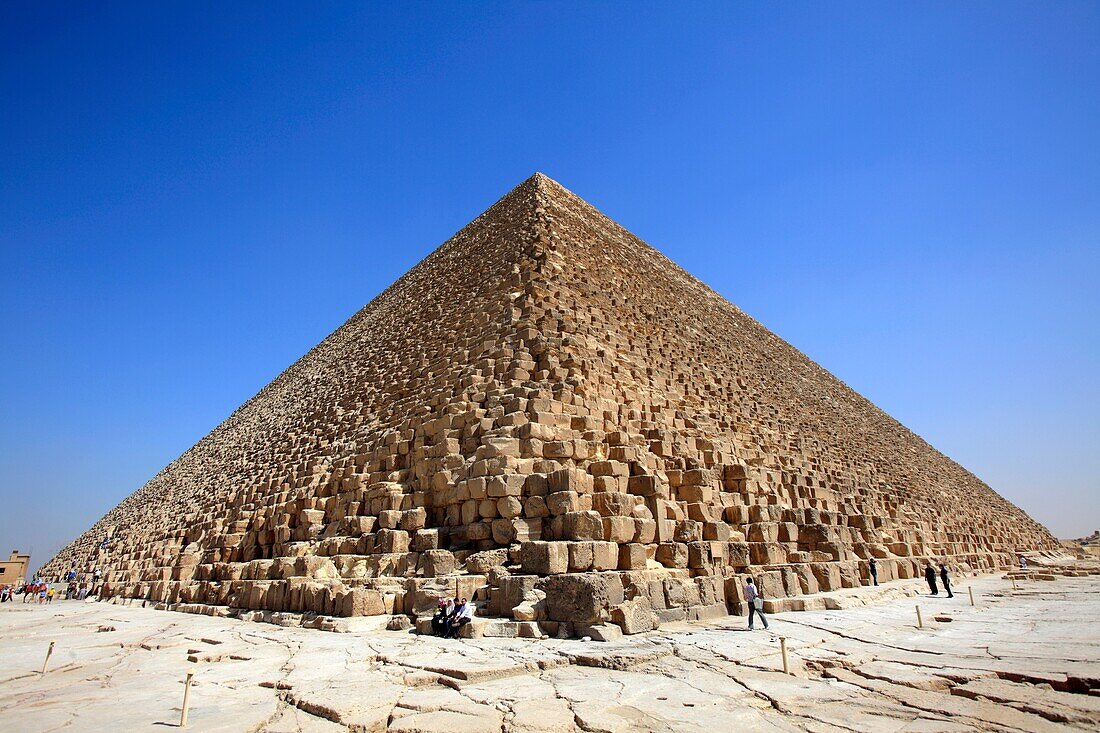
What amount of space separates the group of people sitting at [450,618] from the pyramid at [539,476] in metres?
0.47

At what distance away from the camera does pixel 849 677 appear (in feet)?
14.5

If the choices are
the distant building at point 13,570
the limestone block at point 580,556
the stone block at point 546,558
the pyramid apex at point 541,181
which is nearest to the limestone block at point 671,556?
the limestone block at point 580,556

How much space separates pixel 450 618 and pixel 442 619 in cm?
16

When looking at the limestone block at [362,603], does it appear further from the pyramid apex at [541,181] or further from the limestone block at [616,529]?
the pyramid apex at [541,181]

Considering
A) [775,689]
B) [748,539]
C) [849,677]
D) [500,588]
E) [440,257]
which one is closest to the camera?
[775,689]

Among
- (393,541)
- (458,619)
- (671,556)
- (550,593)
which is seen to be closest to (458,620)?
(458,619)

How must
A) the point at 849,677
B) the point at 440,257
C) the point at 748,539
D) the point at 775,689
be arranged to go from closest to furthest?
the point at 775,689, the point at 849,677, the point at 748,539, the point at 440,257

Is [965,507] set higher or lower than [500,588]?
higher

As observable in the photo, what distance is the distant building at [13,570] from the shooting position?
28000mm

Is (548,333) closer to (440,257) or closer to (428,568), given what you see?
(428,568)

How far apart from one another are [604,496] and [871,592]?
5293 millimetres

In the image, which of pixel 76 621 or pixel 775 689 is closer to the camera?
pixel 775 689

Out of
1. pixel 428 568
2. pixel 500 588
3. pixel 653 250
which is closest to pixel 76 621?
pixel 428 568

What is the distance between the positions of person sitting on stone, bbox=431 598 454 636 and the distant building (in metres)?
31.7
